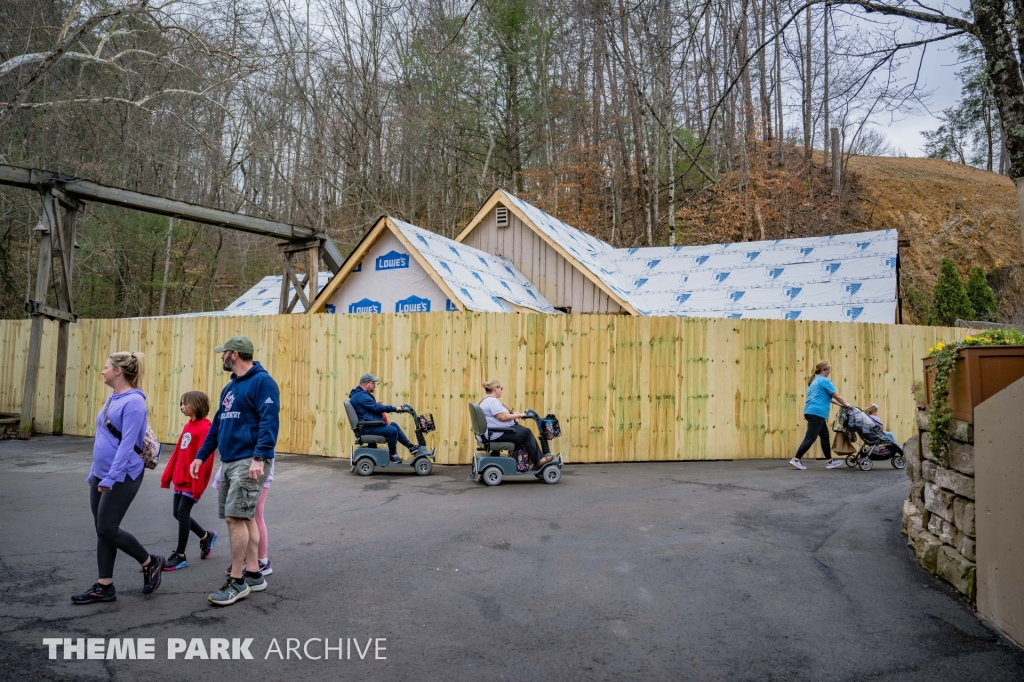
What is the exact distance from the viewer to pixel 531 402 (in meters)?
12.4

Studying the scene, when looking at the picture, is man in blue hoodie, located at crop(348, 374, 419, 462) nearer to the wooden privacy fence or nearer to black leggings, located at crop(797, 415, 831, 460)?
the wooden privacy fence

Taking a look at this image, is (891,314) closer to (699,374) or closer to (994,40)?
(699,374)

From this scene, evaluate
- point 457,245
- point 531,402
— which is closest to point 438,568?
point 531,402

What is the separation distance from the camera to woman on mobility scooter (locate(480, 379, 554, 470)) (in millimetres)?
10047

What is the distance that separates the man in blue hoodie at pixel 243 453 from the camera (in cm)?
511

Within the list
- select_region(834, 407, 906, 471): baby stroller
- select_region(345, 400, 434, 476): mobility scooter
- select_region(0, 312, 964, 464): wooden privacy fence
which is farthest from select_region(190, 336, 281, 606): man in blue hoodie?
select_region(834, 407, 906, 471): baby stroller

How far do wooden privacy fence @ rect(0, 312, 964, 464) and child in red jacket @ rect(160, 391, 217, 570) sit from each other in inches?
242

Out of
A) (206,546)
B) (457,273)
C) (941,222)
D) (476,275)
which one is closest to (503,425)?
(206,546)

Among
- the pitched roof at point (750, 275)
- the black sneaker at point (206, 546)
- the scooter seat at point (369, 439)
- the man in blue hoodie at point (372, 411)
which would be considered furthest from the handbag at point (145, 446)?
the pitched roof at point (750, 275)

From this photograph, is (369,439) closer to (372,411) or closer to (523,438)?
(372,411)

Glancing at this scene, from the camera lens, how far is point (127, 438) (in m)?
5.02

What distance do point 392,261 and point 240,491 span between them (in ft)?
38.6

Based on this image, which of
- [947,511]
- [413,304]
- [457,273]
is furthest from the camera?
[413,304]

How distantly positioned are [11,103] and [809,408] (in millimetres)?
15729
